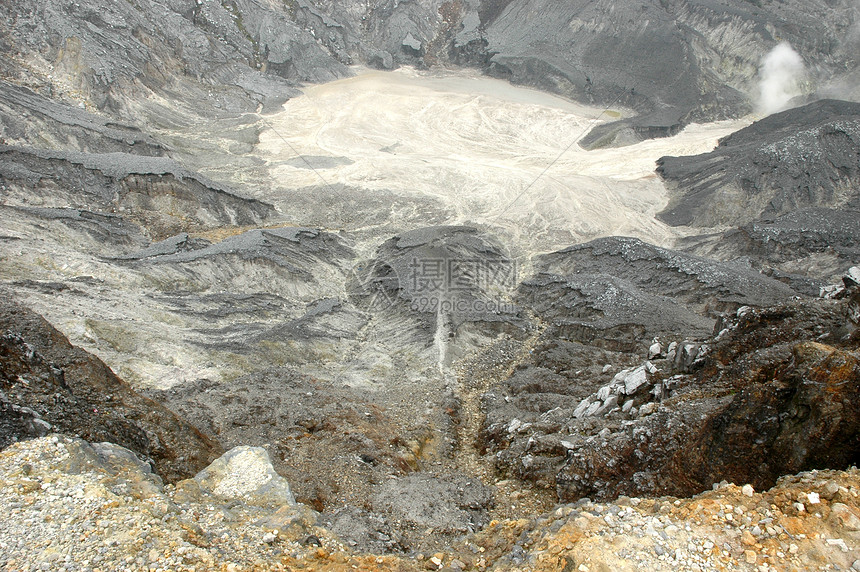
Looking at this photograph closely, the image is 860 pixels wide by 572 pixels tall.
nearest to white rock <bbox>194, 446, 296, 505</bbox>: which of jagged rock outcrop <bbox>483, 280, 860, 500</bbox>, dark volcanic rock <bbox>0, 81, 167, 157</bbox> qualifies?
jagged rock outcrop <bbox>483, 280, 860, 500</bbox>

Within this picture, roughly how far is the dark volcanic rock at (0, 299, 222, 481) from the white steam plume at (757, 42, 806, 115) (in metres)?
44.1

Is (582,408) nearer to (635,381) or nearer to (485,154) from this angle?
(635,381)

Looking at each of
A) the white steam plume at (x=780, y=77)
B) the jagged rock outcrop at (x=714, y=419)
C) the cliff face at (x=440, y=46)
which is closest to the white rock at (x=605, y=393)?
the jagged rock outcrop at (x=714, y=419)

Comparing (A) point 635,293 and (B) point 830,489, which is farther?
(A) point 635,293

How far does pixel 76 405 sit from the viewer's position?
805cm

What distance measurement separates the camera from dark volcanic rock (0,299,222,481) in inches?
293

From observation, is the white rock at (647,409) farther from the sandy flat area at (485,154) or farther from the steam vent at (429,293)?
the sandy flat area at (485,154)

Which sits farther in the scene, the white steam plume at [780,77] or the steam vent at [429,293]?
the white steam plume at [780,77]

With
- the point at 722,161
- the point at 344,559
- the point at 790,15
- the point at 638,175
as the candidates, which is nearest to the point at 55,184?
the point at 344,559

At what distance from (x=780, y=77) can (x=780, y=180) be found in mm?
18621

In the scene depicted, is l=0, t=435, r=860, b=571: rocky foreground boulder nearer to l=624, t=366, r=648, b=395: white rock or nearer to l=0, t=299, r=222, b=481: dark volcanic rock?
l=0, t=299, r=222, b=481: dark volcanic rock

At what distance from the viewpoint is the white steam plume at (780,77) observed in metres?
39.5

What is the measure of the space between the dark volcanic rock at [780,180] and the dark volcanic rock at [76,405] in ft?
83.0

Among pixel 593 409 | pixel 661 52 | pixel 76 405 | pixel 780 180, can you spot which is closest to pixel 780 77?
pixel 661 52
